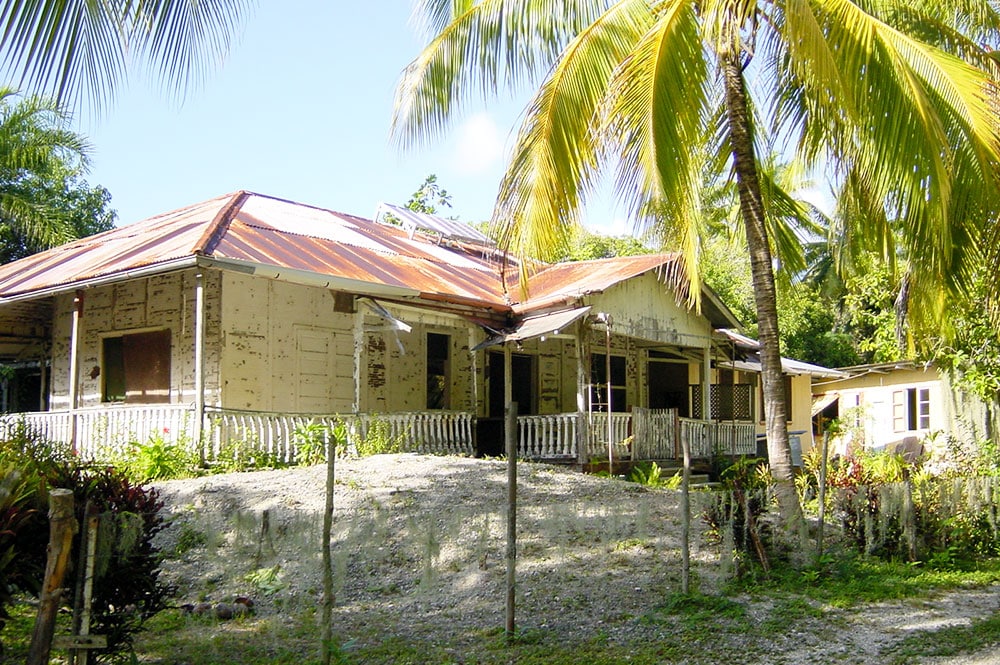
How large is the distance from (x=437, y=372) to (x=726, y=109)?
32.4ft

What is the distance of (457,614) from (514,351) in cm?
1238

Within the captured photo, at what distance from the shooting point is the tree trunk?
9.98 m

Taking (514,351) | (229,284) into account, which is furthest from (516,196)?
(514,351)

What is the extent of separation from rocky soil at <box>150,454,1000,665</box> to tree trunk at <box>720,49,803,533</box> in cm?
115

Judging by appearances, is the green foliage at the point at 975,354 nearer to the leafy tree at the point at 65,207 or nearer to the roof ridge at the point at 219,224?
the roof ridge at the point at 219,224

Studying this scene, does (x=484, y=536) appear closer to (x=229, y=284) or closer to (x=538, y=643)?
(x=538, y=643)

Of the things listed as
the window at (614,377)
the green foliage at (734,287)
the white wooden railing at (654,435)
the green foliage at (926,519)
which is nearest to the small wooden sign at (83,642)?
the green foliage at (926,519)

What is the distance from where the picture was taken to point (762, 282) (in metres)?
10.0

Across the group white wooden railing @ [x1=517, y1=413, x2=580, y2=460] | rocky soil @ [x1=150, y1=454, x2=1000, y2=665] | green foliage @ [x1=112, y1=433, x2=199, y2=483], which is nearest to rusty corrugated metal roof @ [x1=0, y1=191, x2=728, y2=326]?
white wooden railing @ [x1=517, y1=413, x2=580, y2=460]

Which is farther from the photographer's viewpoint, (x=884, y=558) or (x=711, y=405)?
(x=711, y=405)

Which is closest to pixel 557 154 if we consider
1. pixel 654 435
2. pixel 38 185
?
pixel 654 435

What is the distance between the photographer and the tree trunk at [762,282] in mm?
9977

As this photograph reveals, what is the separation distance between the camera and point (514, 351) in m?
20.2

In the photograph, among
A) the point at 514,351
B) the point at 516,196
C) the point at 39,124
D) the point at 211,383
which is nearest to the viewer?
the point at 516,196
